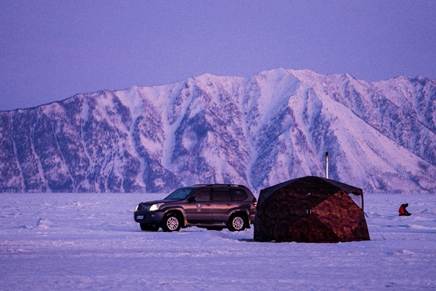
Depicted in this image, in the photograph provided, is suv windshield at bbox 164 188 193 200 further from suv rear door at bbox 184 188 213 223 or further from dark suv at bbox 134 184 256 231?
suv rear door at bbox 184 188 213 223

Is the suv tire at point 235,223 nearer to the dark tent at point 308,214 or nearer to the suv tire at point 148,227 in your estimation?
the suv tire at point 148,227

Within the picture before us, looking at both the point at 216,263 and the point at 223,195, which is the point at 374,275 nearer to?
the point at 216,263

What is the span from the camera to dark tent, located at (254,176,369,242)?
82.0ft

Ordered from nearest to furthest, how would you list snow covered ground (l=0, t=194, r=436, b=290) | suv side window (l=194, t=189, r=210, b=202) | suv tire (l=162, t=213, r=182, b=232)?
1. snow covered ground (l=0, t=194, r=436, b=290)
2. suv tire (l=162, t=213, r=182, b=232)
3. suv side window (l=194, t=189, r=210, b=202)

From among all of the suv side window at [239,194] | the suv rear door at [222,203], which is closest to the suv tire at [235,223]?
the suv rear door at [222,203]

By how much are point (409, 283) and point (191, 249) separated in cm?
889

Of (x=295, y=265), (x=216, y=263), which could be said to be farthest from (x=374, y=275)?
(x=216, y=263)

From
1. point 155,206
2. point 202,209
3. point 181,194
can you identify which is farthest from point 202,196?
point 155,206

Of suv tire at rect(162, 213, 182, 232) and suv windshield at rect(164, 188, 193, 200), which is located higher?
suv windshield at rect(164, 188, 193, 200)

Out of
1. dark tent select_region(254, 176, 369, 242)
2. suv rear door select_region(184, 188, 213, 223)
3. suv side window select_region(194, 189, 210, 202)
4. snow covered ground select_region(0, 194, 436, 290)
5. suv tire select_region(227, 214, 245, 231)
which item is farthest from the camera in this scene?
suv tire select_region(227, 214, 245, 231)

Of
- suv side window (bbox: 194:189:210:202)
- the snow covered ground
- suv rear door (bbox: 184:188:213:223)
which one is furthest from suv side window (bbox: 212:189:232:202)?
the snow covered ground

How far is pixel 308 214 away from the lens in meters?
24.9

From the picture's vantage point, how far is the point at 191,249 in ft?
72.3

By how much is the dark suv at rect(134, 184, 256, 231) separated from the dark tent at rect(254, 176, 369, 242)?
222 inches
